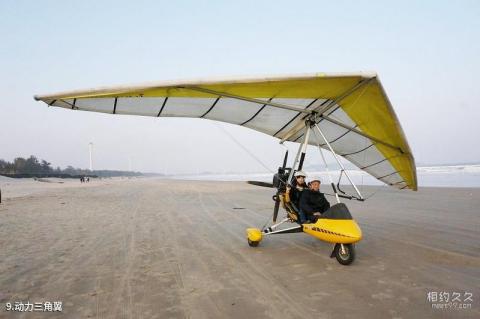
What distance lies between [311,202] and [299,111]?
171 cm

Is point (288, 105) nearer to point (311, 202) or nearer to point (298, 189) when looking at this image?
point (298, 189)

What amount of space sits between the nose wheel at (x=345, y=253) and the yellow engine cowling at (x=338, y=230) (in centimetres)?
17

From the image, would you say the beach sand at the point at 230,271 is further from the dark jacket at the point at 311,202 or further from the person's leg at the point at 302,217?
the dark jacket at the point at 311,202

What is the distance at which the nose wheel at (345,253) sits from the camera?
4.61 m

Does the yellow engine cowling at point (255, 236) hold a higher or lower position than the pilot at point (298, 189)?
lower

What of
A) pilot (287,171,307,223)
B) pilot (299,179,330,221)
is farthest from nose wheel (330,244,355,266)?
pilot (287,171,307,223)

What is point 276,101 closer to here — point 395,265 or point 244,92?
point 244,92

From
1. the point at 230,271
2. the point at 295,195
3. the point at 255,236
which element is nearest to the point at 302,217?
the point at 295,195

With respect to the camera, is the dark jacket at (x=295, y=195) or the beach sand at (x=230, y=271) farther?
the dark jacket at (x=295, y=195)

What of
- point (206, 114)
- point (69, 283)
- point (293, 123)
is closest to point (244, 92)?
point (206, 114)

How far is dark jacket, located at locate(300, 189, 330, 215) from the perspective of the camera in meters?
5.57

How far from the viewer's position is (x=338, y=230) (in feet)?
15.0

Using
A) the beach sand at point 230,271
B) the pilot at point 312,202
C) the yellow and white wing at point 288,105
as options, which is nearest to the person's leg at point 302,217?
the pilot at point 312,202

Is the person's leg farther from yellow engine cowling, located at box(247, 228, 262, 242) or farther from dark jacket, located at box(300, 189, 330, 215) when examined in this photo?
yellow engine cowling, located at box(247, 228, 262, 242)
